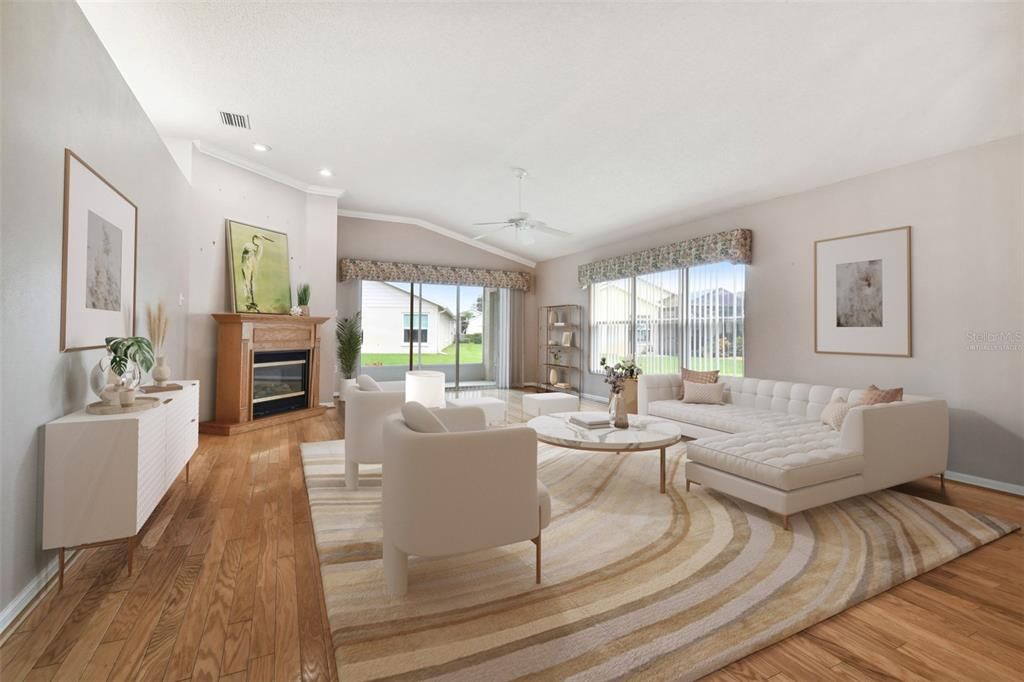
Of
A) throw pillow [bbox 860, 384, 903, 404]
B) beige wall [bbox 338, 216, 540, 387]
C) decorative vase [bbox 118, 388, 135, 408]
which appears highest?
beige wall [bbox 338, 216, 540, 387]

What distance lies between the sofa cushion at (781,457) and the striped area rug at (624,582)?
0.91ft

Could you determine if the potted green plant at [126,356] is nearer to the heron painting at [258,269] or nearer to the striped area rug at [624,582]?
the striped area rug at [624,582]

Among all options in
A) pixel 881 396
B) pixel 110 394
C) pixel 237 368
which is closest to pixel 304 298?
pixel 237 368

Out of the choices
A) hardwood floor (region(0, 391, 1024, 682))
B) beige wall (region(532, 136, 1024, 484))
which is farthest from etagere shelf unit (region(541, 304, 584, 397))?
hardwood floor (region(0, 391, 1024, 682))

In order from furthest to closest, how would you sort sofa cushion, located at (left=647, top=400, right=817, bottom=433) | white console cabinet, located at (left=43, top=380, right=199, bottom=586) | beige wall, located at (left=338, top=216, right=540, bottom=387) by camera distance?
1. beige wall, located at (left=338, top=216, right=540, bottom=387)
2. sofa cushion, located at (left=647, top=400, right=817, bottom=433)
3. white console cabinet, located at (left=43, top=380, right=199, bottom=586)

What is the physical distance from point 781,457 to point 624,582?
4.88 feet

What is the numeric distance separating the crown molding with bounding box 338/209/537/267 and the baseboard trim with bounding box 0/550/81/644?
260 inches

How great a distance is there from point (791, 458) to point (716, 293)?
3380 mm

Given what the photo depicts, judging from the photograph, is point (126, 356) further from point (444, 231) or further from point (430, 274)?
point (444, 231)

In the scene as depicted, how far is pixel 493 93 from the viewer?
3820mm

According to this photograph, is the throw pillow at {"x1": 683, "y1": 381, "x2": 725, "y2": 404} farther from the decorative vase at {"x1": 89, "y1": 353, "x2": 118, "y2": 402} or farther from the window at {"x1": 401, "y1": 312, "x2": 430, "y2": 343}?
the window at {"x1": 401, "y1": 312, "x2": 430, "y2": 343}

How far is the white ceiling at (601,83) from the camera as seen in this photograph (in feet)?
9.36

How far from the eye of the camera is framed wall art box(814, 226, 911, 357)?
418 centimetres

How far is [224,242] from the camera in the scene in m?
5.79
